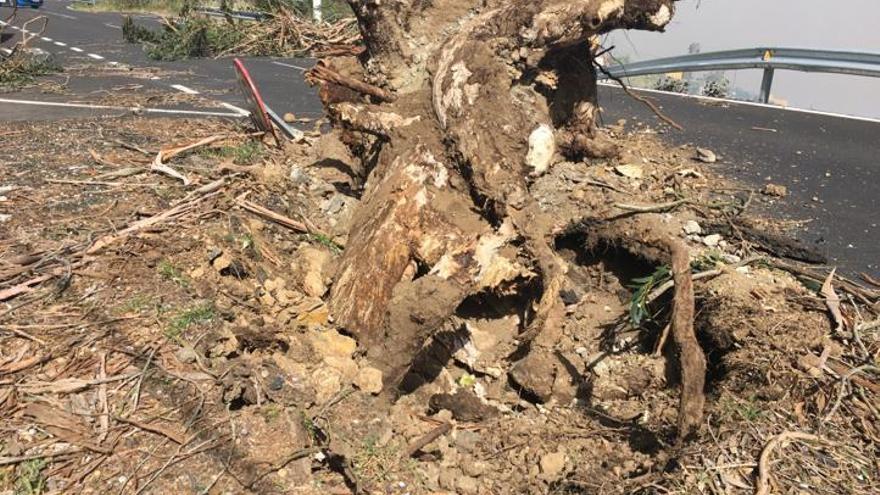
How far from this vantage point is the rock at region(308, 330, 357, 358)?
323 centimetres

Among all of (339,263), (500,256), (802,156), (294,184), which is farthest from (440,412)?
(802,156)

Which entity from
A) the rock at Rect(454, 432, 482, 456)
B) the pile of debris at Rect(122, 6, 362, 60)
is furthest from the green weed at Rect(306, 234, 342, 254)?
the pile of debris at Rect(122, 6, 362, 60)

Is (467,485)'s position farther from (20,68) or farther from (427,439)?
(20,68)

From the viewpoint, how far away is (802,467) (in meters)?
2.47

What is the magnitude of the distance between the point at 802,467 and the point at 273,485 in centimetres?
210

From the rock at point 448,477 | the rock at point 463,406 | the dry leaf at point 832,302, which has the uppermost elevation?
the dry leaf at point 832,302

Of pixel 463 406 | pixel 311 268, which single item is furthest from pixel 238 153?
pixel 463 406

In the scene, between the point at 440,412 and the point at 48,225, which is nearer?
the point at 440,412

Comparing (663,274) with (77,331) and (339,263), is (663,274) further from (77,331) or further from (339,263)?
(77,331)

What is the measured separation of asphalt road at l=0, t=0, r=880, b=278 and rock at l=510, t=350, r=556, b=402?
201 cm

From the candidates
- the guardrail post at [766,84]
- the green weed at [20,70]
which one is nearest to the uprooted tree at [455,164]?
the guardrail post at [766,84]

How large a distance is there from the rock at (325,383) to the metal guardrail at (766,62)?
5128 millimetres

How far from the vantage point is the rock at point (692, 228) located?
4.19m

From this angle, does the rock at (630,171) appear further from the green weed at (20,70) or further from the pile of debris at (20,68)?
the green weed at (20,70)
